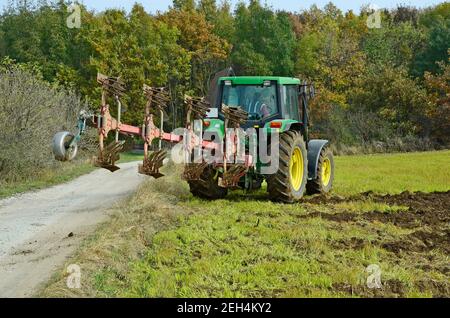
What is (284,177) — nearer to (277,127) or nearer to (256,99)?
(277,127)

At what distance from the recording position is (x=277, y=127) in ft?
35.4

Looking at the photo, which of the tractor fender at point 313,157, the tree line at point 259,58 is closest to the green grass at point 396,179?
the tractor fender at point 313,157

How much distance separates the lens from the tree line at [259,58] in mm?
37469

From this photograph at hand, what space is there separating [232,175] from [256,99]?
2041 millimetres

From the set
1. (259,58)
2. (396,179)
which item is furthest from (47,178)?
(259,58)

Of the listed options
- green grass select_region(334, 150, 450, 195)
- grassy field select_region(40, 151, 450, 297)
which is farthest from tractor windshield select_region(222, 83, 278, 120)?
green grass select_region(334, 150, 450, 195)

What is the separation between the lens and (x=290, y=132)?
11000 mm

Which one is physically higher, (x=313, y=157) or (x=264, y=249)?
(x=313, y=157)

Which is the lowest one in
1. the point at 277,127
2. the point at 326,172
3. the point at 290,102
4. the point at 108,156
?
the point at 326,172

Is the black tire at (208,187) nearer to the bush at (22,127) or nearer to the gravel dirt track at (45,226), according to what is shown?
the gravel dirt track at (45,226)

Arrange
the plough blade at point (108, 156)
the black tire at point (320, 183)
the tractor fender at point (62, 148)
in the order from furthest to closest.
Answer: the black tire at point (320, 183)
the plough blade at point (108, 156)
the tractor fender at point (62, 148)

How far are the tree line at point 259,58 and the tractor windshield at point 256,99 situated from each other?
22960 millimetres

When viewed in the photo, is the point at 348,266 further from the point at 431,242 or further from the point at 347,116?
the point at 347,116
